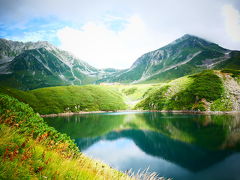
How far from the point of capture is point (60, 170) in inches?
252

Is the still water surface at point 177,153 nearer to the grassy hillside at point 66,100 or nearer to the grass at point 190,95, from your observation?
the grass at point 190,95

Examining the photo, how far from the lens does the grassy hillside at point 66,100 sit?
144 metres

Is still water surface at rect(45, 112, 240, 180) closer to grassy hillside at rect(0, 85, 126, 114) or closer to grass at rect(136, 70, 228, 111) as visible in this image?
grass at rect(136, 70, 228, 111)

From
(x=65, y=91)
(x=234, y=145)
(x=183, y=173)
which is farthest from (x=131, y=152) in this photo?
(x=65, y=91)

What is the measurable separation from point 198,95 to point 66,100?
124544 mm

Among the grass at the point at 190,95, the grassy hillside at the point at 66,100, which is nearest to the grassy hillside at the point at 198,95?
the grass at the point at 190,95

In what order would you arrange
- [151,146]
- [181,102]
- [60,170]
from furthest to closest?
[181,102] → [151,146] → [60,170]

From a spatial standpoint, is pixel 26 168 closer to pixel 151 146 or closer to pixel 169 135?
pixel 151 146

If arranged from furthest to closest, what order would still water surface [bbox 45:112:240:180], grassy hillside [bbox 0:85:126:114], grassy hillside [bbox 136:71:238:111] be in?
grassy hillside [bbox 0:85:126:114]
grassy hillside [bbox 136:71:238:111]
still water surface [bbox 45:112:240:180]

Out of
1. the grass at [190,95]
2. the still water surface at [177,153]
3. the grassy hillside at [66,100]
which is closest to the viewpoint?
the still water surface at [177,153]

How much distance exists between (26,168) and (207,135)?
58400 mm

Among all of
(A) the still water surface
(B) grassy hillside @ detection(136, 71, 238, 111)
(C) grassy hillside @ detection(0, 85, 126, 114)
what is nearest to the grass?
(B) grassy hillside @ detection(136, 71, 238, 111)

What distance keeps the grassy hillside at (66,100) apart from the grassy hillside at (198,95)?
4110 cm

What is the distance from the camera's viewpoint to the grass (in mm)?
118375
